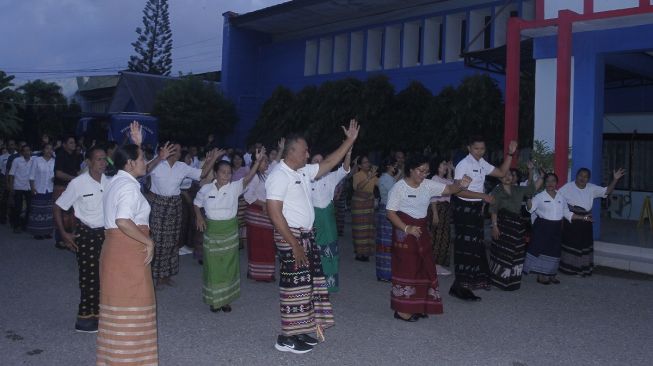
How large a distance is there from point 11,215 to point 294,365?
30.7 feet

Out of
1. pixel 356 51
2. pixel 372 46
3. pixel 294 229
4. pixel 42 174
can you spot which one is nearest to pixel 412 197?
pixel 294 229

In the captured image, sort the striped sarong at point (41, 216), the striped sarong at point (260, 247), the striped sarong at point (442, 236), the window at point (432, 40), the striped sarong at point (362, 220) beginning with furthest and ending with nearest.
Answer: the window at point (432, 40) → the striped sarong at point (41, 216) → the striped sarong at point (362, 220) → the striped sarong at point (442, 236) → the striped sarong at point (260, 247)

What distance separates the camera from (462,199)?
703cm

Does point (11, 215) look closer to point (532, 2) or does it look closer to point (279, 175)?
point (279, 175)

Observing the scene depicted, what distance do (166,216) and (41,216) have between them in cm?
506

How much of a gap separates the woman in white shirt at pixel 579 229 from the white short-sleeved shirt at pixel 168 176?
4.99 metres

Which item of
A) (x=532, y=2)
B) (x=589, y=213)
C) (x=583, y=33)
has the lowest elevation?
(x=589, y=213)

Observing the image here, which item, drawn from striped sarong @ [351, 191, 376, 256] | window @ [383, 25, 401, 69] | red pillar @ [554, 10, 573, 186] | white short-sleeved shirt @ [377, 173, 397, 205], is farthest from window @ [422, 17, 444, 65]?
white short-sleeved shirt @ [377, 173, 397, 205]

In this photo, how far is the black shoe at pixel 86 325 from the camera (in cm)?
573

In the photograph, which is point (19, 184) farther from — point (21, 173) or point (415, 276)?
point (415, 276)

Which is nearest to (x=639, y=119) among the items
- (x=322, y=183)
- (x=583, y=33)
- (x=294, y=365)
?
(x=583, y=33)

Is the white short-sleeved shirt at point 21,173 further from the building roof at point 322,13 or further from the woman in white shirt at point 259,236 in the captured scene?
the building roof at point 322,13

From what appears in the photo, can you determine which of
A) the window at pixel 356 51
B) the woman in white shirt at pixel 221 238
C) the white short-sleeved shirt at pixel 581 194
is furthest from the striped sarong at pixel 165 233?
the window at pixel 356 51

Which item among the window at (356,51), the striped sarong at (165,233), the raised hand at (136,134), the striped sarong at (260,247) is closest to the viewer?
the raised hand at (136,134)
